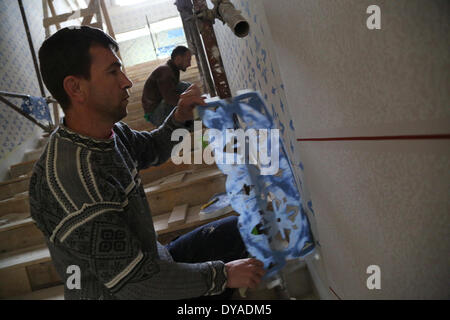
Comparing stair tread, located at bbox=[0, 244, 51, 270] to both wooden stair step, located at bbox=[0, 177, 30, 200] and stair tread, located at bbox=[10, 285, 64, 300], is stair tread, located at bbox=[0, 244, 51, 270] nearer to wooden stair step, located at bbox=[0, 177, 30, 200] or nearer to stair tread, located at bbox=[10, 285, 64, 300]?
stair tread, located at bbox=[10, 285, 64, 300]

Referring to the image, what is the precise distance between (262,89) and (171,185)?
1.14 m

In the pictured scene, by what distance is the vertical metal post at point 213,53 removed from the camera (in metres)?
0.90

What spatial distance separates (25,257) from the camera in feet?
6.21

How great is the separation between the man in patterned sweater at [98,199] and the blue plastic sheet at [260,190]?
0.07 meters

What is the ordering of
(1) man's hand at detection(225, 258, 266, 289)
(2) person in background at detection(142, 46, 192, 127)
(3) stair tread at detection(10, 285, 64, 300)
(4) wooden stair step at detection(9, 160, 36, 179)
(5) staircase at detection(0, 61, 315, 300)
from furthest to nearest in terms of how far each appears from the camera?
(4) wooden stair step at detection(9, 160, 36, 179) → (2) person in background at detection(142, 46, 192, 127) → (5) staircase at detection(0, 61, 315, 300) → (3) stair tread at detection(10, 285, 64, 300) → (1) man's hand at detection(225, 258, 266, 289)

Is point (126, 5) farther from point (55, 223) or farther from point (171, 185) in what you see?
point (55, 223)

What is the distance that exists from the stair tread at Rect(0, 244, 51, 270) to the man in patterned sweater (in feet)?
3.65

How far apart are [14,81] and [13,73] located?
0.12m

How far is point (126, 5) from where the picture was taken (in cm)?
923

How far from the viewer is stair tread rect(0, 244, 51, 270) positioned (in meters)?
1.80

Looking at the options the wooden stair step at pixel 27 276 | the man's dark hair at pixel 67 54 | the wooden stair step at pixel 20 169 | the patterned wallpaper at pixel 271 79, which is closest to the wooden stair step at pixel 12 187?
the wooden stair step at pixel 20 169

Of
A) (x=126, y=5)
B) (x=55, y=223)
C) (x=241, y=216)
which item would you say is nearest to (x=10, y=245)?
(x=55, y=223)

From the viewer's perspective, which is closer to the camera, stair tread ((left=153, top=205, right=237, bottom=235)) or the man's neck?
the man's neck

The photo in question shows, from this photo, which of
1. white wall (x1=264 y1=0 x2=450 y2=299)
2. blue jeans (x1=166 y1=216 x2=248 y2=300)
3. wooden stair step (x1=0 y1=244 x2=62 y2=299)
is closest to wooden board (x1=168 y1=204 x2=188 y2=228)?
blue jeans (x1=166 y1=216 x2=248 y2=300)
